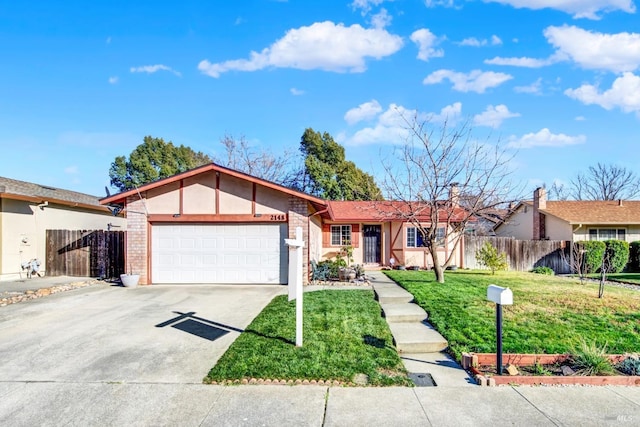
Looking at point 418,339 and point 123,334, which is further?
point 123,334

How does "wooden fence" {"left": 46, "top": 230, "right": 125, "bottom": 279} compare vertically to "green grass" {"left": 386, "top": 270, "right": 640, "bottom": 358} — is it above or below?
above

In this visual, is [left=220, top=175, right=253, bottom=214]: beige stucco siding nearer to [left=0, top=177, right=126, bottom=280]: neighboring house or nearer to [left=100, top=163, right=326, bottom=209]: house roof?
[left=100, top=163, right=326, bottom=209]: house roof

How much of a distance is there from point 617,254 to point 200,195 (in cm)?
1966

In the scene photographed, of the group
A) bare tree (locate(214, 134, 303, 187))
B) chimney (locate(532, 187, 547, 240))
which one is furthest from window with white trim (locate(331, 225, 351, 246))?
bare tree (locate(214, 134, 303, 187))

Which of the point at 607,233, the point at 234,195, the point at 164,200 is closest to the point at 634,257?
the point at 607,233

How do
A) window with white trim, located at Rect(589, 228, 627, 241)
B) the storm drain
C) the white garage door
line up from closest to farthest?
the storm drain, the white garage door, window with white trim, located at Rect(589, 228, 627, 241)

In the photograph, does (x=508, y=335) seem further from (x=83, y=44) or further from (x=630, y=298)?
(x=83, y=44)

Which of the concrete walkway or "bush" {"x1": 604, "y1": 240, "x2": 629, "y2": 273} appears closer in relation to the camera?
the concrete walkway

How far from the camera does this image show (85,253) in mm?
14047

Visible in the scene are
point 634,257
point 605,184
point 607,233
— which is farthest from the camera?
point 605,184

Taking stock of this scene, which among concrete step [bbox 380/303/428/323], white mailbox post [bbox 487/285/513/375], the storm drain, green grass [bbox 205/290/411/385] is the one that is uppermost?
white mailbox post [bbox 487/285/513/375]

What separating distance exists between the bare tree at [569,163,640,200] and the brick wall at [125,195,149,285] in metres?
44.6

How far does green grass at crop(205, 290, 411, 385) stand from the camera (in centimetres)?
483

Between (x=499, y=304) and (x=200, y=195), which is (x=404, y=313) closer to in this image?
(x=499, y=304)
